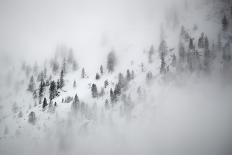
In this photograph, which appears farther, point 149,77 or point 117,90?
point 117,90

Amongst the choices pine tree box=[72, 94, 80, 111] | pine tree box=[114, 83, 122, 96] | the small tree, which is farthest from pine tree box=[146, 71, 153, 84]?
the small tree

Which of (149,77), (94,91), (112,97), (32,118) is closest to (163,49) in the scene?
(149,77)

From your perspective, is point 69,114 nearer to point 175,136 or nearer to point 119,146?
point 119,146

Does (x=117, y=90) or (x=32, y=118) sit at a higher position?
(x=117, y=90)

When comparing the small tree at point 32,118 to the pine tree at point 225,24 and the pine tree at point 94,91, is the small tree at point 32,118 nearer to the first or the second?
the pine tree at point 94,91

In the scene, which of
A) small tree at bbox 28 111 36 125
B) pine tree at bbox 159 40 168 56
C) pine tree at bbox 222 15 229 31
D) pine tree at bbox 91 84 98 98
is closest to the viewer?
small tree at bbox 28 111 36 125

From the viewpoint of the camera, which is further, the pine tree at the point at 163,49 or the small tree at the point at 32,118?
the pine tree at the point at 163,49

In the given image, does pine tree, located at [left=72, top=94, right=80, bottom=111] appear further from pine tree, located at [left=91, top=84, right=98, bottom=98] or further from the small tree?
the small tree

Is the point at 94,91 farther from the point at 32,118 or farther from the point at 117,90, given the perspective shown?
the point at 32,118

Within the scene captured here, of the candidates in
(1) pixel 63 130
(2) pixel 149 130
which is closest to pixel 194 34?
(2) pixel 149 130

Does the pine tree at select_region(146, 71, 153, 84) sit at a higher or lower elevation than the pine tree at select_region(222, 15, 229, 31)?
lower

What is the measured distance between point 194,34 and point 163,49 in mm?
24564

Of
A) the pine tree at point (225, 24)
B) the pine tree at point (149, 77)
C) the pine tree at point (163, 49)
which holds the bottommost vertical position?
the pine tree at point (149, 77)

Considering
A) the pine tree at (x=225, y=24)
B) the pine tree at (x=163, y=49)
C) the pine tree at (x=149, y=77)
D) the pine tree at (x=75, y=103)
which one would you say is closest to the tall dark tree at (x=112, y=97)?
the pine tree at (x=75, y=103)
